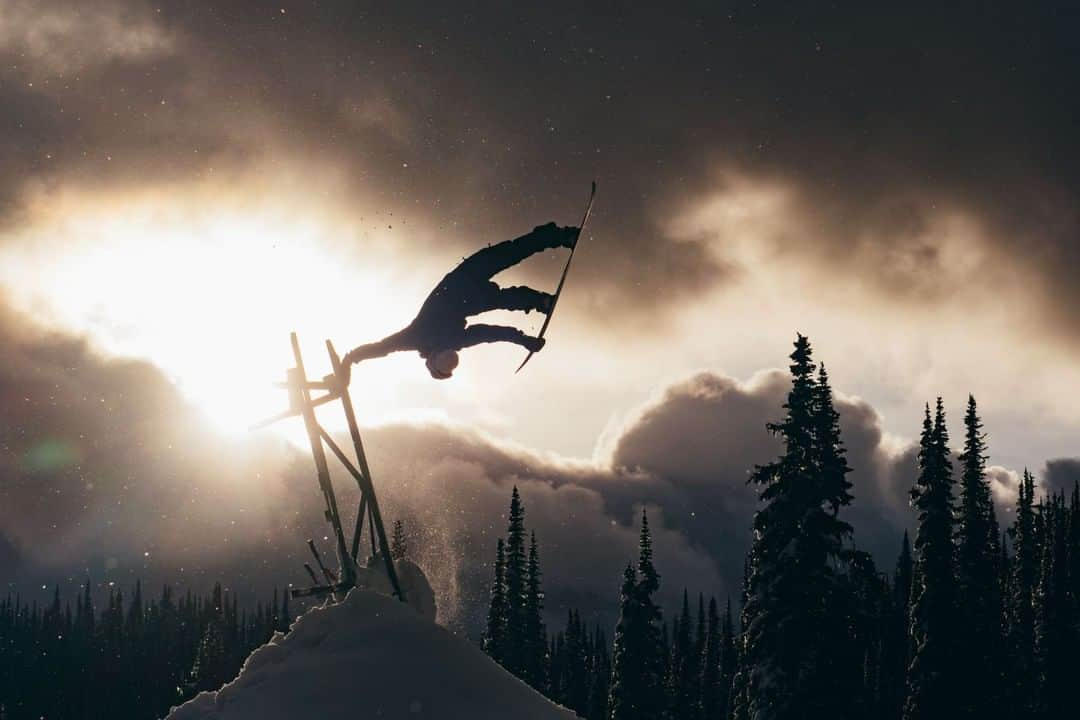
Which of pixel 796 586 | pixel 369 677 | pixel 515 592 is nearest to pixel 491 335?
pixel 369 677

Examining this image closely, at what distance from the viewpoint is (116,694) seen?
427ft

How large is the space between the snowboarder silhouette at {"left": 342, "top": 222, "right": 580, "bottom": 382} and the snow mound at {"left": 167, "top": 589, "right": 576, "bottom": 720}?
9.08ft

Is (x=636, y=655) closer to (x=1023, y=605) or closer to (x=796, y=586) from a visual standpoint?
(x=796, y=586)

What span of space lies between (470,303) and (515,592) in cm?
4614

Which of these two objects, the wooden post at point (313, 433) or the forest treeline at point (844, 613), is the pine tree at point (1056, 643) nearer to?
the forest treeline at point (844, 613)

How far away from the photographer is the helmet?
397 inches

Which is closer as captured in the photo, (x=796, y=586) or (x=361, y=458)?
(x=361, y=458)

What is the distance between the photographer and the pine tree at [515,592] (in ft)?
171

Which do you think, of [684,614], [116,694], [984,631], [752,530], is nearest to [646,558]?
[984,631]

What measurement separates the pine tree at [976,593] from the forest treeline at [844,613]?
86 millimetres

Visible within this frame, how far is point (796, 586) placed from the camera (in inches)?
1013

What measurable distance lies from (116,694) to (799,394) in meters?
130

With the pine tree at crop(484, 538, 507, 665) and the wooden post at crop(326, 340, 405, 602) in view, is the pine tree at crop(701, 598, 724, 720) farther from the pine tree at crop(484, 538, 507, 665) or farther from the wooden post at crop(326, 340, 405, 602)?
the wooden post at crop(326, 340, 405, 602)

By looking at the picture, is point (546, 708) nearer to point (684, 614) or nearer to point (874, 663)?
point (874, 663)
